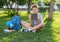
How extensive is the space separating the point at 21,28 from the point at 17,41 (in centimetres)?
187

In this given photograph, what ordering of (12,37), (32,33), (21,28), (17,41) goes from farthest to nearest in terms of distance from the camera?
(21,28) < (32,33) < (12,37) < (17,41)

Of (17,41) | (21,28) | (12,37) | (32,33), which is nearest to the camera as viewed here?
(17,41)

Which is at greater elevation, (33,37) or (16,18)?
(16,18)

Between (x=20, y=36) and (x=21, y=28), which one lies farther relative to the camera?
(x=21, y=28)

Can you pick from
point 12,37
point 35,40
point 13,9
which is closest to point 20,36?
point 12,37

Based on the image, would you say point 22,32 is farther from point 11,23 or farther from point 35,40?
point 35,40

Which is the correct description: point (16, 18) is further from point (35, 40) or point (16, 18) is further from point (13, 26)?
point (35, 40)

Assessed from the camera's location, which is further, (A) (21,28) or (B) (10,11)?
(B) (10,11)

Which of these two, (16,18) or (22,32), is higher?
→ (16,18)

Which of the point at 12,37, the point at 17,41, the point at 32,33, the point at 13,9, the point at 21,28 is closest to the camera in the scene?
the point at 17,41

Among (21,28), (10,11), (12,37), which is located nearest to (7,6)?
(10,11)

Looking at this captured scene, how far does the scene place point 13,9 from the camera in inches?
738

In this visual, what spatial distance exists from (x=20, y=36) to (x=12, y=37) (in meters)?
0.33

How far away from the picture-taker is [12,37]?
6.84 meters
